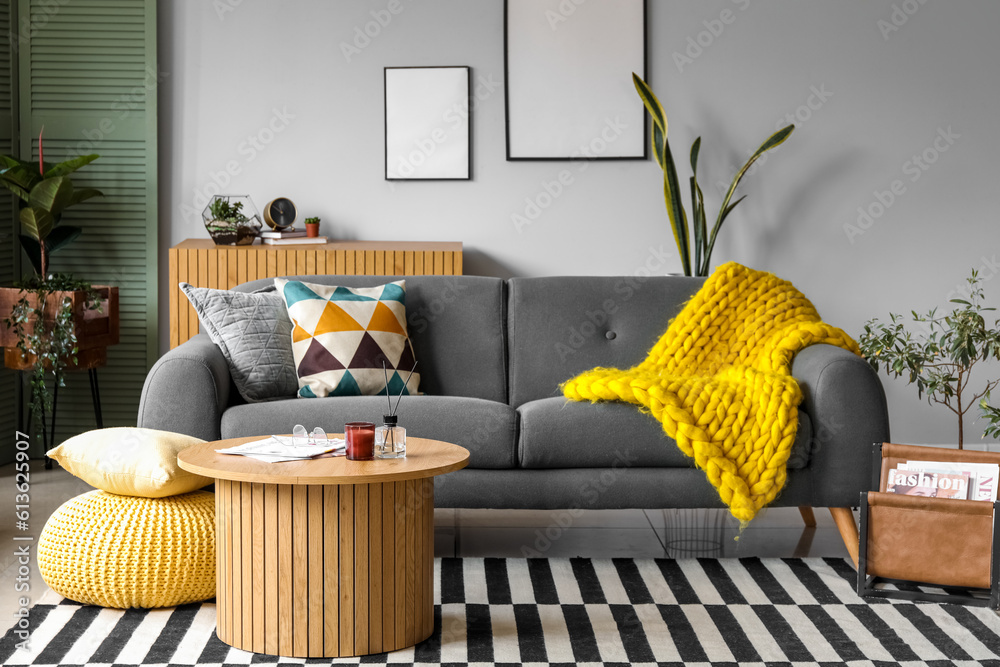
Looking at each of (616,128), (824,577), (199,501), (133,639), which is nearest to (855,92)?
(616,128)

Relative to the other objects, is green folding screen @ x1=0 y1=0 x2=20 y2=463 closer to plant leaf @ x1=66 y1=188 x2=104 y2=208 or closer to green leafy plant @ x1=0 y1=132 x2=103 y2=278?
green leafy plant @ x1=0 y1=132 x2=103 y2=278

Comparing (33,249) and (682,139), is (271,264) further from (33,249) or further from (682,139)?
(682,139)

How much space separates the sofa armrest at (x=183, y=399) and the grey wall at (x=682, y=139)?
1.65 m

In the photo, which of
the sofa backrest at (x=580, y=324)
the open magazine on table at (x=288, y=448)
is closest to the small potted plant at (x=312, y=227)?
the sofa backrest at (x=580, y=324)

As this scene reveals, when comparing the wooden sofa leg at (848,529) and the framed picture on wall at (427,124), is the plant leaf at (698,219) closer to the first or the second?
the framed picture on wall at (427,124)

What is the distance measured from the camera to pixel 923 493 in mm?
2523

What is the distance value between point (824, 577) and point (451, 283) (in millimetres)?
1512

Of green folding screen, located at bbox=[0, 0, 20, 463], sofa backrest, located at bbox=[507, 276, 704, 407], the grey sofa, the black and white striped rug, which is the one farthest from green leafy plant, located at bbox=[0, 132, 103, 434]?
sofa backrest, located at bbox=[507, 276, 704, 407]

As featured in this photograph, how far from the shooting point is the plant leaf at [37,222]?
375cm

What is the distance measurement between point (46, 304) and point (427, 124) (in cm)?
170

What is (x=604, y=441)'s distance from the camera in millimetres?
2701

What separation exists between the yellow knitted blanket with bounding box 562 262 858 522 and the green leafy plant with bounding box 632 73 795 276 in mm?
841

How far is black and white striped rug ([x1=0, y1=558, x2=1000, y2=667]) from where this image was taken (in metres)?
2.06

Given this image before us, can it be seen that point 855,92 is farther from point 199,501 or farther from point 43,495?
point 43,495
